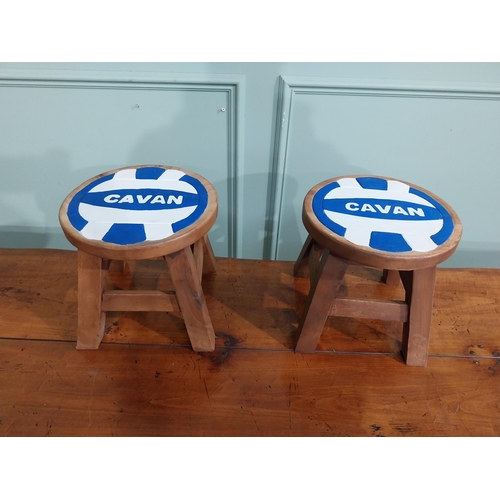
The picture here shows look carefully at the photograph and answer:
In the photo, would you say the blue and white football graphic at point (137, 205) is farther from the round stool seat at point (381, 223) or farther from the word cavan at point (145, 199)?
the round stool seat at point (381, 223)

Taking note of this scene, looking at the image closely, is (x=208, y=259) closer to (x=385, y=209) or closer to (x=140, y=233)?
(x=140, y=233)

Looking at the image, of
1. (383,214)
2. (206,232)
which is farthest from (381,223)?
(206,232)

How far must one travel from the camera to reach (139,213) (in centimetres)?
90

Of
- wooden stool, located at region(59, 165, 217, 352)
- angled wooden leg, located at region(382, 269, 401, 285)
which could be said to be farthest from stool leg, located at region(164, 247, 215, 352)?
angled wooden leg, located at region(382, 269, 401, 285)

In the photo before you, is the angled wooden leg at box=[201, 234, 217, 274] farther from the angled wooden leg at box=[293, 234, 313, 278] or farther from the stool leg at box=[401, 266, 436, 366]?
the stool leg at box=[401, 266, 436, 366]

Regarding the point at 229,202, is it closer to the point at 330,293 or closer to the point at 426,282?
Answer: the point at 330,293

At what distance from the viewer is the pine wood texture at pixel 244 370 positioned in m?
0.92

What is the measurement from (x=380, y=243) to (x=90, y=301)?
709 mm

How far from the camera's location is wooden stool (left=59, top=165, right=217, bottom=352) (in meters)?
0.84

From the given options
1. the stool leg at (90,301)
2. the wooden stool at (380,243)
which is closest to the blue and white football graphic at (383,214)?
the wooden stool at (380,243)

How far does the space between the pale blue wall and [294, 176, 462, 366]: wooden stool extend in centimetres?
24

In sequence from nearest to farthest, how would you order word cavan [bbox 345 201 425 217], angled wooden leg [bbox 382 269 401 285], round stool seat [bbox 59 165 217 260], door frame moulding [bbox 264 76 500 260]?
round stool seat [bbox 59 165 217 260] < word cavan [bbox 345 201 425 217] < door frame moulding [bbox 264 76 500 260] < angled wooden leg [bbox 382 269 401 285]

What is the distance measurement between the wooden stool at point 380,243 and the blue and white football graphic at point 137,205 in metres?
0.29
